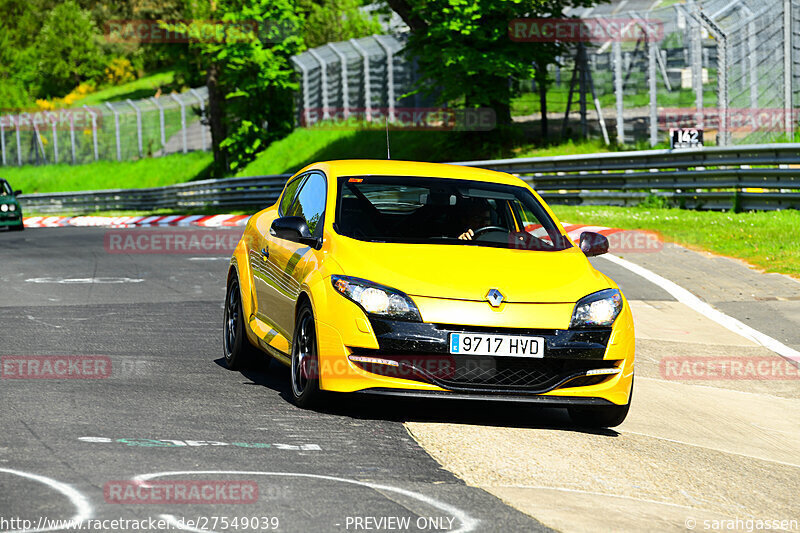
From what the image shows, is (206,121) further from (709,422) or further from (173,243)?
(709,422)

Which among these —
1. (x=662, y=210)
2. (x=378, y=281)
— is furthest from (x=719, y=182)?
(x=378, y=281)

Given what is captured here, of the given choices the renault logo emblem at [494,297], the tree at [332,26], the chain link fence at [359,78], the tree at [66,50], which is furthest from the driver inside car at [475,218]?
the tree at [66,50]

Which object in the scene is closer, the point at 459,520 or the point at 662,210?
the point at 459,520

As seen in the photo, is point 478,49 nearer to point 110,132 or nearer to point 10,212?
point 10,212

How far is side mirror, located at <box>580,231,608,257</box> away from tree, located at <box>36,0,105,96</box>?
108017 mm

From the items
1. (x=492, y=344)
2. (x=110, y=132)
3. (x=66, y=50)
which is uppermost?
(x=66, y=50)

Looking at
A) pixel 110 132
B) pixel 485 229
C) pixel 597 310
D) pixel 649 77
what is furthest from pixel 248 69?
pixel 597 310

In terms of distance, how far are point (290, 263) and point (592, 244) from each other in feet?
6.48

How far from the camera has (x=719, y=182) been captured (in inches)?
806

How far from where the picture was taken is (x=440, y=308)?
670 centimetres

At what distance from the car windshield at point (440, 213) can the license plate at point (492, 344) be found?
1.09 m

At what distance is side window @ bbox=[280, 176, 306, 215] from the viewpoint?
→ 8.98m

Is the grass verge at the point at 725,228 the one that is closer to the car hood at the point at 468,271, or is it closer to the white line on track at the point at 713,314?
the white line on track at the point at 713,314

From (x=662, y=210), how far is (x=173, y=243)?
348 inches
